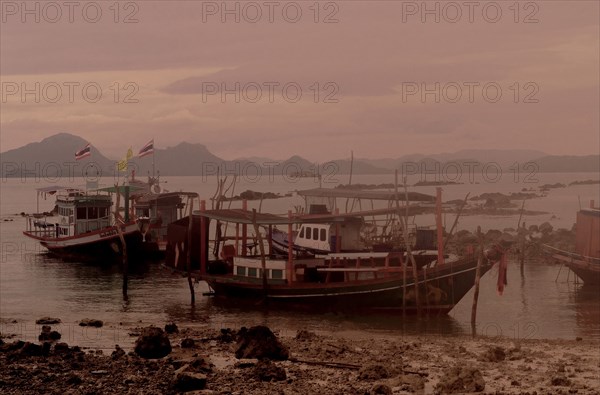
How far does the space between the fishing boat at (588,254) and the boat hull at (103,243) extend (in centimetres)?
2933

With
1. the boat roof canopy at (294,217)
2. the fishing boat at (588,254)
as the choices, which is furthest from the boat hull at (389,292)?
the fishing boat at (588,254)

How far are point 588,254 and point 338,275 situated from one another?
652 inches

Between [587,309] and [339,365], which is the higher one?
[339,365]

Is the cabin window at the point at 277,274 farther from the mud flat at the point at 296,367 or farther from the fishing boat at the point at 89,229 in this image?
the fishing boat at the point at 89,229

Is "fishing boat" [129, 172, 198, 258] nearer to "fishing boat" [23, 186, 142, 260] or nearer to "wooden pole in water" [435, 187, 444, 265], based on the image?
"fishing boat" [23, 186, 142, 260]

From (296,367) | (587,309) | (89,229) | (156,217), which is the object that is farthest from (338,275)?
(89,229)

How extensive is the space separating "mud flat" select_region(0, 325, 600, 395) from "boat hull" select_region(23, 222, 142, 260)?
102 ft

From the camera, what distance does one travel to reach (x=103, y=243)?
58.4m

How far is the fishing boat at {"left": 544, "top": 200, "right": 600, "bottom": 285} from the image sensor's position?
43.5 m

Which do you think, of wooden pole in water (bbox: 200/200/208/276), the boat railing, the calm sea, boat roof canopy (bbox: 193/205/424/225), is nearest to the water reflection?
the calm sea

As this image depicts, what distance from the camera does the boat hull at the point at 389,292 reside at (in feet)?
110

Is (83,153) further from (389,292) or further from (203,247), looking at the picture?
(389,292)

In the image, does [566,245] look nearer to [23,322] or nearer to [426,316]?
[426,316]

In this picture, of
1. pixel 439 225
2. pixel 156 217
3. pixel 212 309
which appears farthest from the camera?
pixel 156 217
